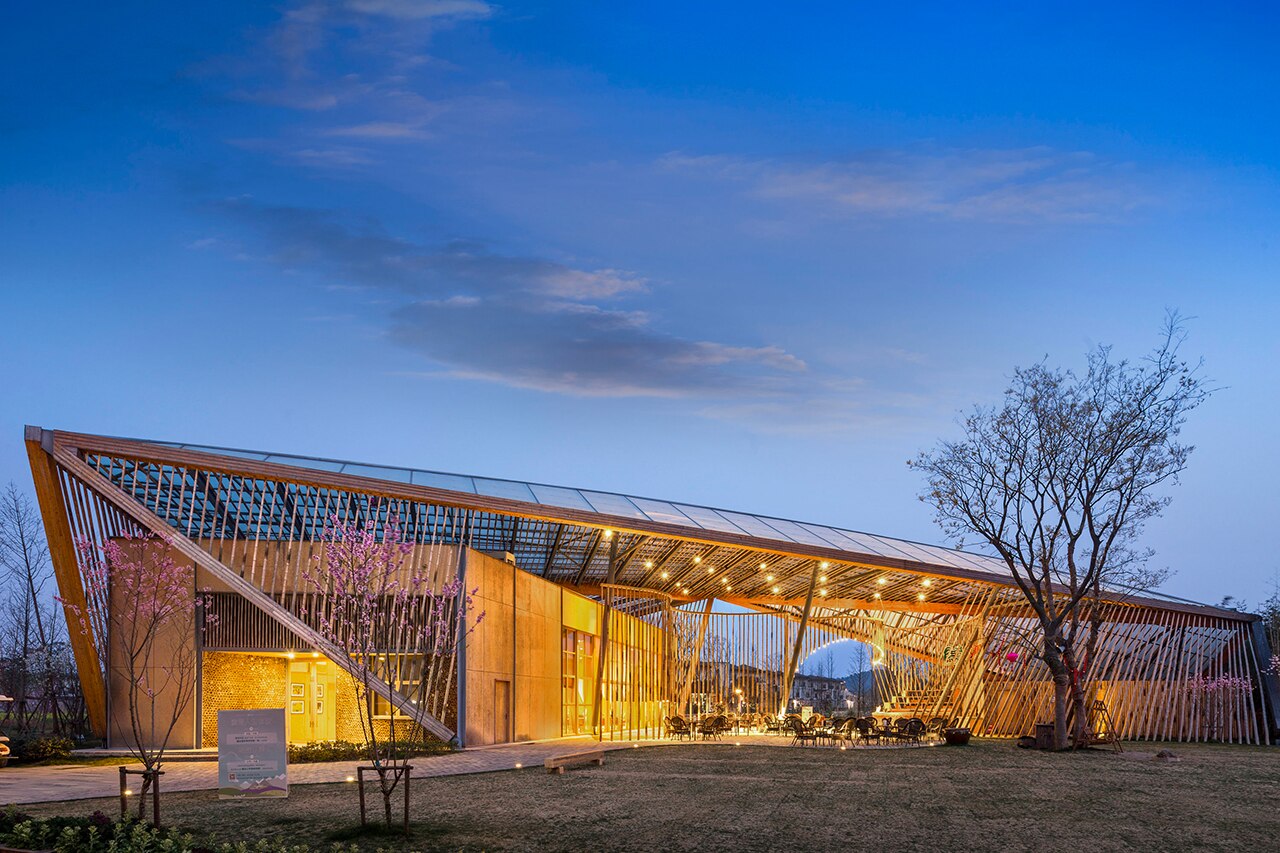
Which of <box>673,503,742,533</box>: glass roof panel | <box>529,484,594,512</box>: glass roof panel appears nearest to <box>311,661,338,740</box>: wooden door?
<box>529,484,594,512</box>: glass roof panel

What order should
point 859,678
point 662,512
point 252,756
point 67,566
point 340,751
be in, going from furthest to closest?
point 859,678, point 662,512, point 67,566, point 340,751, point 252,756

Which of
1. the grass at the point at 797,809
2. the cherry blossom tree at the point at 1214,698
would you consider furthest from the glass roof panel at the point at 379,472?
the cherry blossom tree at the point at 1214,698

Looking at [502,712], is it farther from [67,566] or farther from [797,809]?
[797,809]

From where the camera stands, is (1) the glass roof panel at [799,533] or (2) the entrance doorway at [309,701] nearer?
(2) the entrance doorway at [309,701]

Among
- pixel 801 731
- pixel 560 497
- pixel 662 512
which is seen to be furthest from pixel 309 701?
pixel 801 731

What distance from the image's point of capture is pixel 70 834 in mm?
10430

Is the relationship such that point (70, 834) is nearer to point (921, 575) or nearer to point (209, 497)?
point (209, 497)

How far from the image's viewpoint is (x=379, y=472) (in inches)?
1049

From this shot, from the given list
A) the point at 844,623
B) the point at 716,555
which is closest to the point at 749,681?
the point at 844,623

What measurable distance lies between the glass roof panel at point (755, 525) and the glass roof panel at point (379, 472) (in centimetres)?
897

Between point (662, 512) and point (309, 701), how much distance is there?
9.97 metres

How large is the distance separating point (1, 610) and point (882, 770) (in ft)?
185

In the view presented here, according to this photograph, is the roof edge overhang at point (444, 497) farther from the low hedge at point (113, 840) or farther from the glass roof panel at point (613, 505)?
the low hedge at point (113, 840)

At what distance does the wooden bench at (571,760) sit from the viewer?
18688 millimetres
